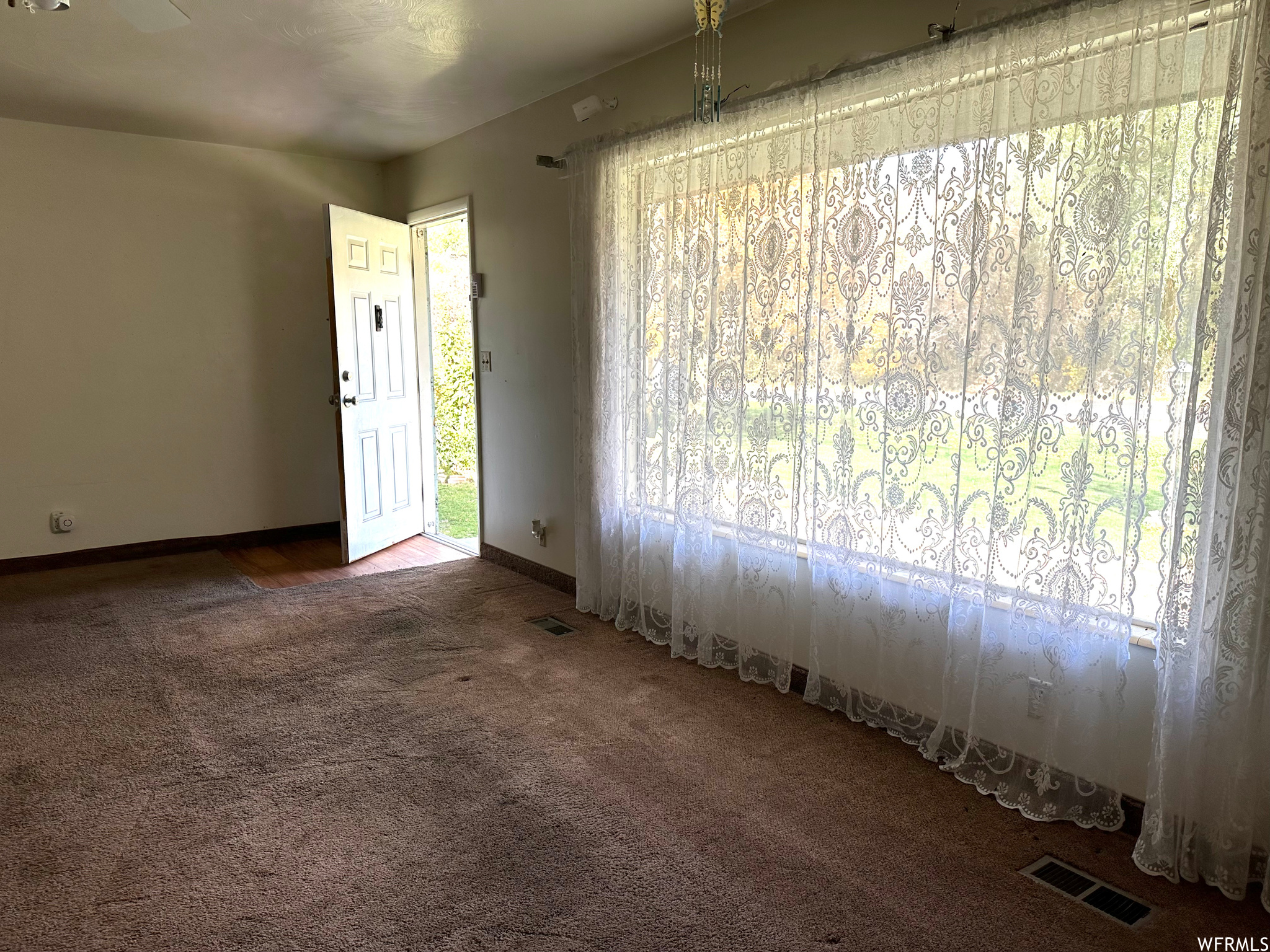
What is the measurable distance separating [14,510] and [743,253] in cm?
441

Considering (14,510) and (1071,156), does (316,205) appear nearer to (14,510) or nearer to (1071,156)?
(14,510)

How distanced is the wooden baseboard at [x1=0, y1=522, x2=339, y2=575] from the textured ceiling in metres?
2.45

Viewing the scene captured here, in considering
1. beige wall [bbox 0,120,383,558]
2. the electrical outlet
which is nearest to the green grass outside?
beige wall [bbox 0,120,383,558]

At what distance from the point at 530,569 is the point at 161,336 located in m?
2.71

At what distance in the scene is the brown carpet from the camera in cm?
187

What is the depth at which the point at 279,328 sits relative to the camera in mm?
5484

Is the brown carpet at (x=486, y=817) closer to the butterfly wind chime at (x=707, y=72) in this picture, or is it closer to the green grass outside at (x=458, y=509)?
the butterfly wind chime at (x=707, y=72)

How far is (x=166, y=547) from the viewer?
521 cm

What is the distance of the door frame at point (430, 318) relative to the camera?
4871 millimetres

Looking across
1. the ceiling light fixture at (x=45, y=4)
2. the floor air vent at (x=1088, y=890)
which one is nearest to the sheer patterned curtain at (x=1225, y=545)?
the floor air vent at (x=1088, y=890)

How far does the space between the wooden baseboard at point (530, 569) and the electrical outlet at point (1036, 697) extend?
2.25m

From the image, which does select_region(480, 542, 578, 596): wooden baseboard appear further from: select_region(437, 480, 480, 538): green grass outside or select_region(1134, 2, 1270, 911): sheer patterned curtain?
select_region(1134, 2, 1270, 911): sheer patterned curtain

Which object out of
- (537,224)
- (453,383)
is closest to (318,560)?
(537,224)

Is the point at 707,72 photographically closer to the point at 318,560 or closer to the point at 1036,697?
the point at 1036,697
